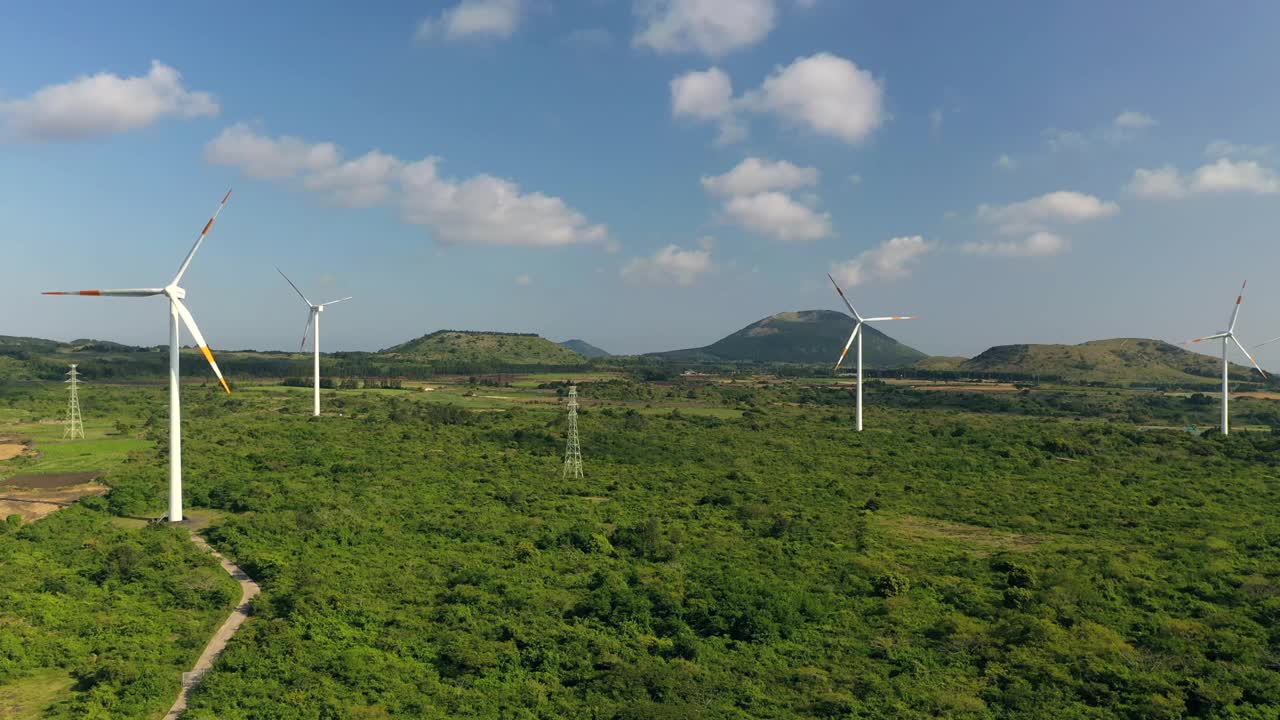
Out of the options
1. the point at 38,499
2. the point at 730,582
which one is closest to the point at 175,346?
the point at 38,499

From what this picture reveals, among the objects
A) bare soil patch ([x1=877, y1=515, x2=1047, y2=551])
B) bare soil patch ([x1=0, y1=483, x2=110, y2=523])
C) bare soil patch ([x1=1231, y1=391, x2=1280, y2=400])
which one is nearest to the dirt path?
bare soil patch ([x1=0, y1=483, x2=110, y2=523])

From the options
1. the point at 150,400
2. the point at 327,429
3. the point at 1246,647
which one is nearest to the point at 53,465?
the point at 327,429

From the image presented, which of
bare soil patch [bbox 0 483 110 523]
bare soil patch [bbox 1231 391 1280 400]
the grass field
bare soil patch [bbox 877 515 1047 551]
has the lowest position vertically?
bare soil patch [bbox 877 515 1047 551]

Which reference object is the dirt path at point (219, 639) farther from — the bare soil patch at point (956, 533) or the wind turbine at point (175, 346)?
the bare soil patch at point (956, 533)

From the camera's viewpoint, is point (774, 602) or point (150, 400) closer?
point (774, 602)

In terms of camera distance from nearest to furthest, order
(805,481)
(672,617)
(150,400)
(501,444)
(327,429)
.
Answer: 1. (672,617)
2. (805,481)
3. (501,444)
4. (327,429)
5. (150,400)

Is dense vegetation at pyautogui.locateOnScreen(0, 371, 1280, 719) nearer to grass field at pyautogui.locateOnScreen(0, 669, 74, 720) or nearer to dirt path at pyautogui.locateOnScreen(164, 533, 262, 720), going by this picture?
dirt path at pyautogui.locateOnScreen(164, 533, 262, 720)

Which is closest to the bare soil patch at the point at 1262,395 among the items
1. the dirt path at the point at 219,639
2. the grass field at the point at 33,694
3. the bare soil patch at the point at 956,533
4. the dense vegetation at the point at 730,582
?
the dense vegetation at the point at 730,582

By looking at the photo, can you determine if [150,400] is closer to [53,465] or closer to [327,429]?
[327,429]

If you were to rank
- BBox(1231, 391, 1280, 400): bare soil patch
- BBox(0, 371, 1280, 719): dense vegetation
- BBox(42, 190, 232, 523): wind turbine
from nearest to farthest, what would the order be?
BBox(0, 371, 1280, 719): dense vegetation → BBox(42, 190, 232, 523): wind turbine → BBox(1231, 391, 1280, 400): bare soil patch
